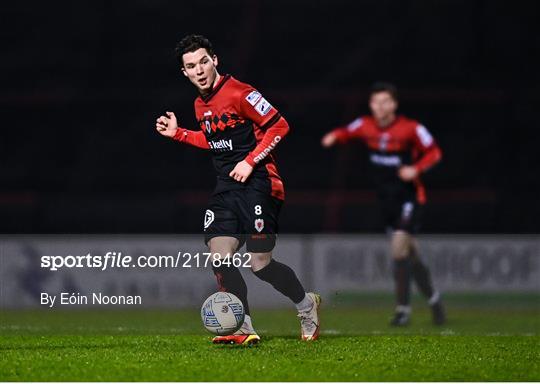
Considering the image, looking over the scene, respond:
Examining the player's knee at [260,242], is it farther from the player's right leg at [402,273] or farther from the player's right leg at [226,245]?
the player's right leg at [402,273]

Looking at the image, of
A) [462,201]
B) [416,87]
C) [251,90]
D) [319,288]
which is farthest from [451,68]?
[251,90]

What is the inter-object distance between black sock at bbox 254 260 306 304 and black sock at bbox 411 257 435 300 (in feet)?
11.2

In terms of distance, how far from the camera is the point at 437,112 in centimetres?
1764

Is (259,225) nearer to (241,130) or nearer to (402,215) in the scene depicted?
(241,130)

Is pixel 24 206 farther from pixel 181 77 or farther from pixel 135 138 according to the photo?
pixel 181 77

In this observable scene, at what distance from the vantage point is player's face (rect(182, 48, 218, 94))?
7703 mm

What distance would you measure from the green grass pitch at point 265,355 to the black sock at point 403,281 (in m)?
0.43

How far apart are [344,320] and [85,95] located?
779cm

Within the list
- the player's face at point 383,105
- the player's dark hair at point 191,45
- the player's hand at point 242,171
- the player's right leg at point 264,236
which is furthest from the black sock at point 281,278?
the player's face at point 383,105

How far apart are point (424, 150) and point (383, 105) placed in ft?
1.87

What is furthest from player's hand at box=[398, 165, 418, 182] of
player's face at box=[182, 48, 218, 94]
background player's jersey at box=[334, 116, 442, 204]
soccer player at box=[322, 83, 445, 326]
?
player's face at box=[182, 48, 218, 94]

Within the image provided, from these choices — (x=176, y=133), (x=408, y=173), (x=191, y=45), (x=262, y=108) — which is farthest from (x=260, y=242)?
(x=408, y=173)

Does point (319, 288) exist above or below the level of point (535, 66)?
below

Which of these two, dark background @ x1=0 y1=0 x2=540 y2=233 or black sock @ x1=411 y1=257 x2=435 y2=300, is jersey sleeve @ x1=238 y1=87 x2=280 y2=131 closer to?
black sock @ x1=411 y1=257 x2=435 y2=300
